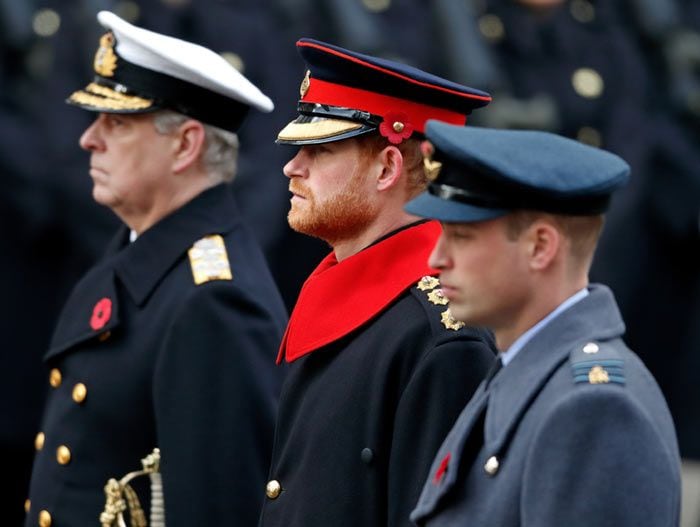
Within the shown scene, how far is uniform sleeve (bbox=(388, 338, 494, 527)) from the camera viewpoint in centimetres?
337

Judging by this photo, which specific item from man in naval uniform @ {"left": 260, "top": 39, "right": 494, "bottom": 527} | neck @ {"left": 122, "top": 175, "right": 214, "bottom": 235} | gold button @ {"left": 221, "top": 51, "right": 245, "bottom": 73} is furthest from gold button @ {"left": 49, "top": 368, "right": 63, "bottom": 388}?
gold button @ {"left": 221, "top": 51, "right": 245, "bottom": 73}

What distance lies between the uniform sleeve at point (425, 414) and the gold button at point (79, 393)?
111 centimetres

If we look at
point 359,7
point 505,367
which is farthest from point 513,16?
point 505,367

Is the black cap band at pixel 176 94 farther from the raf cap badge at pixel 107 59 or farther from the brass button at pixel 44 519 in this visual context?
the brass button at pixel 44 519

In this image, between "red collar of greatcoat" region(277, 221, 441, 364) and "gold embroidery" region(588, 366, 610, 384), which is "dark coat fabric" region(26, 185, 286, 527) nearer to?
"red collar of greatcoat" region(277, 221, 441, 364)

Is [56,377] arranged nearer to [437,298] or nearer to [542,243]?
[437,298]

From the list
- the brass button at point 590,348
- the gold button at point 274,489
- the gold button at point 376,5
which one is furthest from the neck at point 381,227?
the gold button at point 376,5

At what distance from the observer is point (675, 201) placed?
8.14 metres

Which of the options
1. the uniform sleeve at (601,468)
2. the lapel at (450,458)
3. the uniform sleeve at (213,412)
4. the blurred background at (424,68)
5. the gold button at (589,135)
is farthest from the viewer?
the gold button at (589,135)

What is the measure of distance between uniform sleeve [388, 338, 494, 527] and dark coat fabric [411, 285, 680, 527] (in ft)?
0.85

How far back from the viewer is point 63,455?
14.1ft

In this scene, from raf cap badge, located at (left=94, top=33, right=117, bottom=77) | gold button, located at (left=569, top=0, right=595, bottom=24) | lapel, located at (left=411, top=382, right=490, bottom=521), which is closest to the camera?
lapel, located at (left=411, top=382, right=490, bottom=521)

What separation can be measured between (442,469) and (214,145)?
169 centimetres

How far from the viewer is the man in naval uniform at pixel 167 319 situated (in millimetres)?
4195
